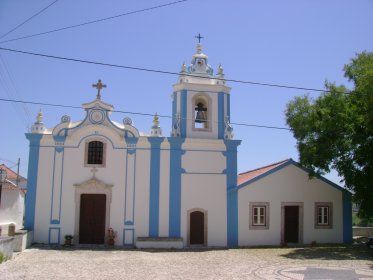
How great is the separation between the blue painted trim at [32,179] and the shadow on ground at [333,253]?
10487mm

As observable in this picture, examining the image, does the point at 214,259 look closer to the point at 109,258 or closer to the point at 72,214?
the point at 109,258

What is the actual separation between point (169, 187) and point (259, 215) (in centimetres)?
439

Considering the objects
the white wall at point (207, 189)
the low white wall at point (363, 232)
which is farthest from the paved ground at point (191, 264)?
the low white wall at point (363, 232)

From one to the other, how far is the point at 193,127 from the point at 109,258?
7520mm

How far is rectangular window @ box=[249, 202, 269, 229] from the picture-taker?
19.5 metres

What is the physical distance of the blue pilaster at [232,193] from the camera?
1911cm

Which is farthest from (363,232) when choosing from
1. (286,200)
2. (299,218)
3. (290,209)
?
(286,200)

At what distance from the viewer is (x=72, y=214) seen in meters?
18.2

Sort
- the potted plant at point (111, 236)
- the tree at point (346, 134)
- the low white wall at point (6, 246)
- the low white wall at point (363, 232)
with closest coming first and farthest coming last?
the low white wall at point (6, 246) < the tree at point (346, 134) < the potted plant at point (111, 236) < the low white wall at point (363, 232)

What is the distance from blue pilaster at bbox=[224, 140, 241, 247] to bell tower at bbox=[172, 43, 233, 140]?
53 centimetres

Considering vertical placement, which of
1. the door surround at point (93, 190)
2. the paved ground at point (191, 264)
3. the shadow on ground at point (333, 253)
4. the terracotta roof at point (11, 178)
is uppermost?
the terracotta roof at point (11, 178)

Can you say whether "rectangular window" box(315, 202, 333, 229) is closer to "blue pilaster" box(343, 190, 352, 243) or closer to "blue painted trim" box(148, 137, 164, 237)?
"blue pilaster" box(343, 190, 352, 243)

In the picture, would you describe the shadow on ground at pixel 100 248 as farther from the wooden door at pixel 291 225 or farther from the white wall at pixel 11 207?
the white wall at pixel 11 207

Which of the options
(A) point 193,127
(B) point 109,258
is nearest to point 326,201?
(A) point 193,127
